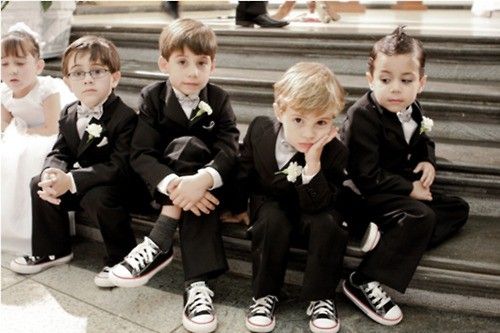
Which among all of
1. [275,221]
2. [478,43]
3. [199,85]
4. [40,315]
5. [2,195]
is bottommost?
[40,315]

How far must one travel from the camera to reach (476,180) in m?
2.37

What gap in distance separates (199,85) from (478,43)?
1750 millimetres

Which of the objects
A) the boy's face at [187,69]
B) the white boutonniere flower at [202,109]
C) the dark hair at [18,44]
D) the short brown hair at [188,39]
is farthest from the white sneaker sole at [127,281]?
the dark hair at [18,44]

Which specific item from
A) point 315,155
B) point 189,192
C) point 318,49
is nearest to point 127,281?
point 189,192

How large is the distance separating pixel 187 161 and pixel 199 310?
64 centimetres

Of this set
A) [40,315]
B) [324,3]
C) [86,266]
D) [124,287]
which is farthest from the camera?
[324,3]

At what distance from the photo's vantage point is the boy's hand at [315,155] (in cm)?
191

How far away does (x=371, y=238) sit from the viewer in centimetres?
205

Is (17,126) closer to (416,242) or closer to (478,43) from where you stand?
(416,242)

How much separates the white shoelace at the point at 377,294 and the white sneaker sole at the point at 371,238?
143 millimetres

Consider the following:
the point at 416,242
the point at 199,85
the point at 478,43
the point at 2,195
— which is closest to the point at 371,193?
the point at 416,242

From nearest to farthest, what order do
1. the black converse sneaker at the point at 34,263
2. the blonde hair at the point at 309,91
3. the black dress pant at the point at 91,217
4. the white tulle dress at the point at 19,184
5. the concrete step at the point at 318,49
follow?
1. the blonde hair at the point at 309,91
2. the black dress pant at the point at 91,217
3. the black converse sneaker at the point at 34,263
4. the white tulle dress at the point at 19,184
5. the concrete step at the point at 318,49

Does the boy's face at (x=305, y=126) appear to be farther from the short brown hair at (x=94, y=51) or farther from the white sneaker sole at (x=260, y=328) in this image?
the short brown hair at (x=94, y=51)

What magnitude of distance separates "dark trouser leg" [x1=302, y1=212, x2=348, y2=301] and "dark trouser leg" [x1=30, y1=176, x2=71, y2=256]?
47.1 inches
